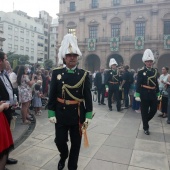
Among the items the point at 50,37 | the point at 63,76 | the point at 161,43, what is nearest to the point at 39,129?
the point at 63,76

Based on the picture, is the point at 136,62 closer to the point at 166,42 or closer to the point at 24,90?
the point at 166,42

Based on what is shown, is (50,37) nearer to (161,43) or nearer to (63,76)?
(161,43)

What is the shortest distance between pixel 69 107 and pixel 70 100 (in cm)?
10

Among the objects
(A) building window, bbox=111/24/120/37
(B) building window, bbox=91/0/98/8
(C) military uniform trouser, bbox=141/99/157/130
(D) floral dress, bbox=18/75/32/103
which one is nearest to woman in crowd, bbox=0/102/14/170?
(D) floral dress, bbox=18/75/32/103

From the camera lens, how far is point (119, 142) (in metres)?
4.78

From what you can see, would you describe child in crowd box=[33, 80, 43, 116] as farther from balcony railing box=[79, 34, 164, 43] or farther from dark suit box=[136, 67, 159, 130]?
balcony railing box=[79, 34, 164, 43]

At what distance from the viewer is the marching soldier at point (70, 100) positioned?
10.2 ft

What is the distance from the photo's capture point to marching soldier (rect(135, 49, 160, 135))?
5.50m

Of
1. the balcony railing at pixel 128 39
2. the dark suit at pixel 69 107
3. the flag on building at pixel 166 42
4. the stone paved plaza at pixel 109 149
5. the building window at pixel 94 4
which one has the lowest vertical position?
the stone paved plaza at pixel 109 149

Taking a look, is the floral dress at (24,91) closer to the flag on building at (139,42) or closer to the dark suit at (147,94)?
the dark suit at (147,94)

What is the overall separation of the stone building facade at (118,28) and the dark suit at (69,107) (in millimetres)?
26481

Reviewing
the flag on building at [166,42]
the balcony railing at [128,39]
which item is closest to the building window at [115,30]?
the balcony railing at [128,39]

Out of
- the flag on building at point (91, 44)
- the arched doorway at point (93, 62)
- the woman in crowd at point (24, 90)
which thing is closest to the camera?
the woman in crowd at point (24, 90)

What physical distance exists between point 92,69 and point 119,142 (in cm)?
2941
